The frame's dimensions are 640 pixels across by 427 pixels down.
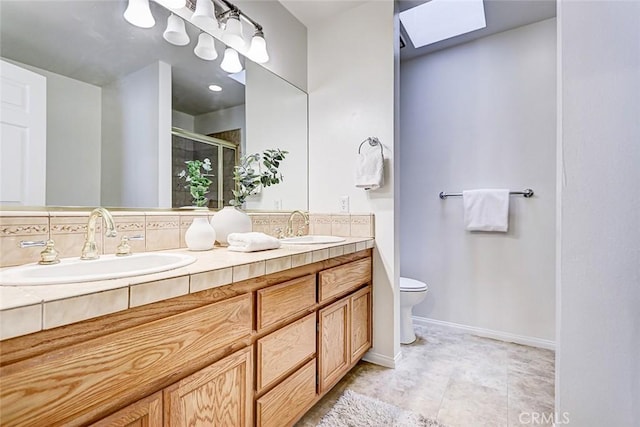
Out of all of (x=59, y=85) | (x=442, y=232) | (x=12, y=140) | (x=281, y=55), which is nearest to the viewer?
(x=12, y=140)

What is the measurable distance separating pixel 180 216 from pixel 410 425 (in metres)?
1.48

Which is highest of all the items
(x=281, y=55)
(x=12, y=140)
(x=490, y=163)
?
(x=281, y=55)

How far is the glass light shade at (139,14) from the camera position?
1310 millimetres

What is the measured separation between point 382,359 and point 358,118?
5.42 feet

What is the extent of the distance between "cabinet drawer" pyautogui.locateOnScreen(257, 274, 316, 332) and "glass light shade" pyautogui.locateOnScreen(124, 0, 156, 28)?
1.29m

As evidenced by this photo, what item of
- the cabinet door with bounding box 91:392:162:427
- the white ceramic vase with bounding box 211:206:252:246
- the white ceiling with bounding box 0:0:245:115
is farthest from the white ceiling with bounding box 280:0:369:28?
the cabinet door with bounding box 91:392:162:427

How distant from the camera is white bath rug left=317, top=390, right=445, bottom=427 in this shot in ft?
4.73

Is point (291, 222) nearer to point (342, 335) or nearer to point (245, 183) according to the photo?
point (245, 183)

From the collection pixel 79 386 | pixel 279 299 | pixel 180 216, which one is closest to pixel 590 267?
→ pixel 279 299

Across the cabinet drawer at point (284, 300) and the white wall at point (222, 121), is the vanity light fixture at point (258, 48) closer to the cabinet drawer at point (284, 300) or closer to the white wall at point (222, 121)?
the white wall at point (222, 121)

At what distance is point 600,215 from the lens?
116cm

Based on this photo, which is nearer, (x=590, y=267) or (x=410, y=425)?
(x=590, y=267)

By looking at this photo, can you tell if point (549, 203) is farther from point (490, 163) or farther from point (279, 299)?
point (279, 299)

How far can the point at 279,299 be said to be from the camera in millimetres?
1205
